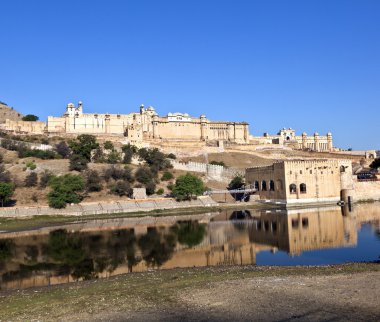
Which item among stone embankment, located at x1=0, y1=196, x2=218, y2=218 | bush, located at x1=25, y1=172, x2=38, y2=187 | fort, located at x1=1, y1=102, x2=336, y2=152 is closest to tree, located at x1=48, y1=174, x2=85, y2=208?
stone embankment, located at x1=0, y1=196, x2=218, y2=218

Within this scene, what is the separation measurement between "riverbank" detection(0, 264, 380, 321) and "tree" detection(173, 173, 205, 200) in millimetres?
31274

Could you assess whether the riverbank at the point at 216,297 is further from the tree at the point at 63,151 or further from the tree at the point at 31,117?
the tree at the point at 31,117

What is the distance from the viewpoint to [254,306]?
1046cm

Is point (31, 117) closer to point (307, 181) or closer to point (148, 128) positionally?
point (148, 128)

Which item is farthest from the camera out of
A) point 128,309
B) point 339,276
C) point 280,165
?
point 280,165

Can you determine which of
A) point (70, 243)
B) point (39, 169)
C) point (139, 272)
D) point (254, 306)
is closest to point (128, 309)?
point (254, 306)

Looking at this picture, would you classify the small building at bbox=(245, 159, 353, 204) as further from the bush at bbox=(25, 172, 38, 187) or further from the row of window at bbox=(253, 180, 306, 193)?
the bush at bbox=(25, 172, 38, 187)

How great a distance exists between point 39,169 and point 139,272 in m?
39.8

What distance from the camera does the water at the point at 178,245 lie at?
736 inches

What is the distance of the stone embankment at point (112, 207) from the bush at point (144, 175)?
602 centimetres

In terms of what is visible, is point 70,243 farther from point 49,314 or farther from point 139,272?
point 49,314

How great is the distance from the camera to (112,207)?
44.2m

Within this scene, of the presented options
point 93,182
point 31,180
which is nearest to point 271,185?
point 93,182

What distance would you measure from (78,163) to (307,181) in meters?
26.9
